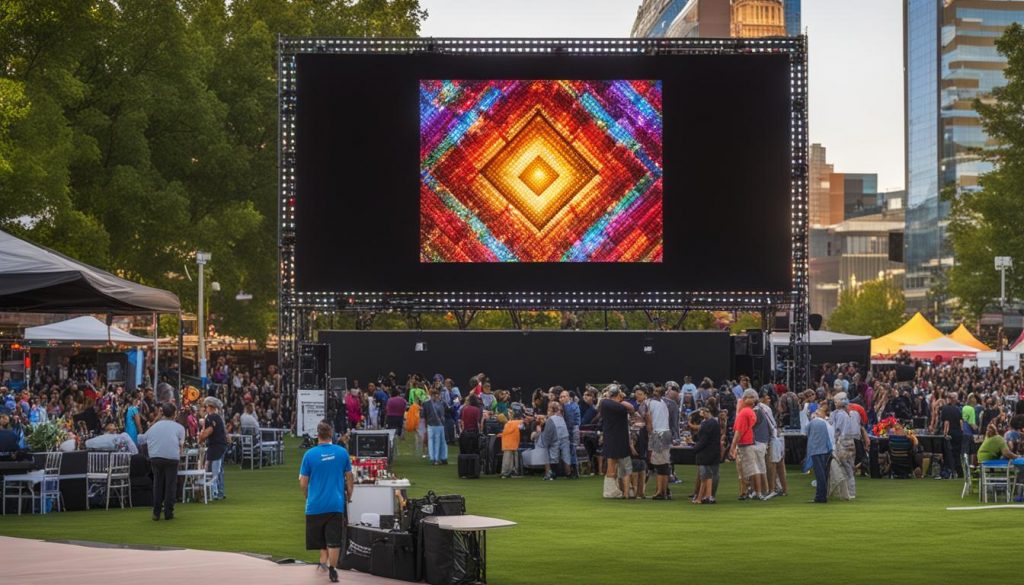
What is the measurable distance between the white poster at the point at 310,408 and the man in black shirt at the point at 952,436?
46.5 feet

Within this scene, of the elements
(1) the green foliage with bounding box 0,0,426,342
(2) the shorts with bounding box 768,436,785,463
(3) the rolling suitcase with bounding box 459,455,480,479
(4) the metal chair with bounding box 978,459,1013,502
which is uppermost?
(1) the green foliage with bounding box 0,0,426,342

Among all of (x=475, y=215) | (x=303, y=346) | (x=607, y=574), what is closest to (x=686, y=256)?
(x=475, y=215)

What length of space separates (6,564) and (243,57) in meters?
39.1

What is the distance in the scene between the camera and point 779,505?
23.9 metres

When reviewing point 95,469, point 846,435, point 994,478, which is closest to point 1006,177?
point 846,435

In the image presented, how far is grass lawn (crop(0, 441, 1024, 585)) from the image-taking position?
16469mm

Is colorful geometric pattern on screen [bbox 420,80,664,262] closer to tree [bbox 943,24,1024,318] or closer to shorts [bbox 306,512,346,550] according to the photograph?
shorts [bbox 306,512,346,550]

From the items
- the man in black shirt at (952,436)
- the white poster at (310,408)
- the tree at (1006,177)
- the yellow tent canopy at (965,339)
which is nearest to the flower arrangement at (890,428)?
the man in black shirt at (952,436)

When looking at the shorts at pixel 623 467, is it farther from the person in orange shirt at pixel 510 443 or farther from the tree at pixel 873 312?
the tree at pixel 873 312

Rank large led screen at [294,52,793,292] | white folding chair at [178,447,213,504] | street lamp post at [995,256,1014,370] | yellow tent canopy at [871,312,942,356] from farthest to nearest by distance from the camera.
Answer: yellow tent canopy at [871,312,942,356] < street lamp post at [995,256,1014,370] < large led screen at [294,52,793,292] < white folding chair at [178,447,213,504]

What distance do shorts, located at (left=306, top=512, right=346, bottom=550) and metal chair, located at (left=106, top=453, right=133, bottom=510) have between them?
8743 mm

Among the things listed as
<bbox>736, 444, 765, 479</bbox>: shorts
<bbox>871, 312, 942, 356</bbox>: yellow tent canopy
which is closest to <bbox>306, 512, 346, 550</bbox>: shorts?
<bbox>736, 444, 765, 479</bbox>: shorts

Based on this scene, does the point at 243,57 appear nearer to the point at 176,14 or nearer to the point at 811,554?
the point at 176,14

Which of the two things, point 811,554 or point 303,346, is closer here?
point 811,554
